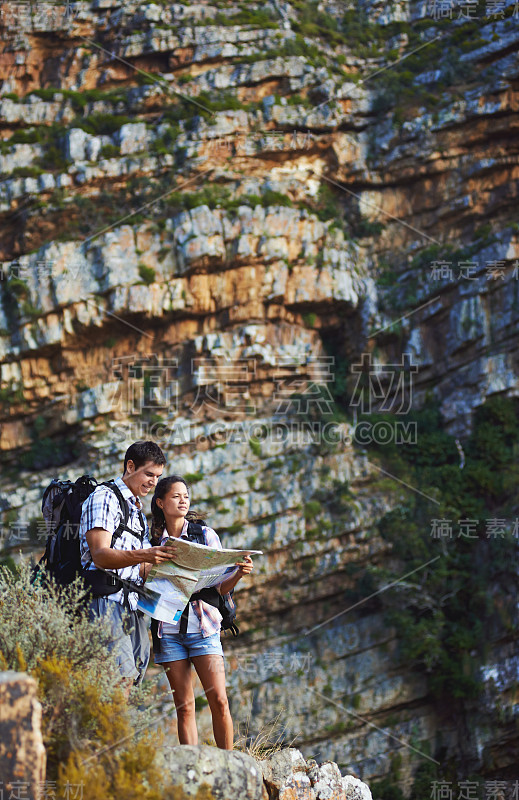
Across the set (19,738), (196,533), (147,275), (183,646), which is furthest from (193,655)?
(147,275)

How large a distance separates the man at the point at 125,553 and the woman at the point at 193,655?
0.53 ft

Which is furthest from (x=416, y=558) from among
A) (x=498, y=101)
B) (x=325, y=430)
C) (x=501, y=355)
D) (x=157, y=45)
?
(x=157, y=45)

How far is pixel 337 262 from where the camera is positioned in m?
17.9

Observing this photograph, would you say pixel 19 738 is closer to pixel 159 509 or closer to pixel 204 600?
pixel 204 600

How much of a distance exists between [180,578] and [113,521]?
471mm

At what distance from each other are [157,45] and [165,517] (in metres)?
17.6

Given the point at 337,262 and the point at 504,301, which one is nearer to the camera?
the point at 504,301

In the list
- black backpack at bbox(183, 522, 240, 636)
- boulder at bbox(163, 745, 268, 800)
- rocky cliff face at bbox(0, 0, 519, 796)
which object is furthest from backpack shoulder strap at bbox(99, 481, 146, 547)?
rocky cliff face at bbox(0, 0, 519, 796)

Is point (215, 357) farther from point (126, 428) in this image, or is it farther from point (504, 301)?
point (504, 301)

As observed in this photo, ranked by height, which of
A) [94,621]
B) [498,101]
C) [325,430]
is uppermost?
[498,101]

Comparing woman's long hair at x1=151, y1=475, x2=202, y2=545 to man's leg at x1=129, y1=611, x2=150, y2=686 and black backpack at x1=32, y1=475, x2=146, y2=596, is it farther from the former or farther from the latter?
man's leg at x1=129, y1=611, x2=150, y2=686

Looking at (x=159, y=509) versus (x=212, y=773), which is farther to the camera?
(x=159, y=509)

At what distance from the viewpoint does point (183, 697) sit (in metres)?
4.44

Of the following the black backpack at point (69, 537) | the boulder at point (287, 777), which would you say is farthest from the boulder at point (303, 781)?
the black backpack at point (69, 537)
